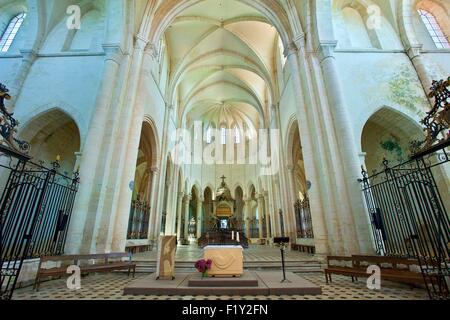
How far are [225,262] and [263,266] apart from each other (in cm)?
244

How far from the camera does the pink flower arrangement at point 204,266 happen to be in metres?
4.79

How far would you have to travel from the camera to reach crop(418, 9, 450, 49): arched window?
10.7 meters

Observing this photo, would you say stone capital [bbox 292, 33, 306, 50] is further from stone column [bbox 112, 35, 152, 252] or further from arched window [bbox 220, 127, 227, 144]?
arched window [bbox 220, 127, 227, 144]

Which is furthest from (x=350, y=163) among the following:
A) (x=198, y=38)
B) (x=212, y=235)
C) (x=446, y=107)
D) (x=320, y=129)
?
(x=198, y=38)

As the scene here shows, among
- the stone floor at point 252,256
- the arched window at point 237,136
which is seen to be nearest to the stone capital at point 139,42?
the stone floor at point 252,256

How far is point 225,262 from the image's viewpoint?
196 inches

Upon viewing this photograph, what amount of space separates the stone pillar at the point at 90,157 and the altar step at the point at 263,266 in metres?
1.84

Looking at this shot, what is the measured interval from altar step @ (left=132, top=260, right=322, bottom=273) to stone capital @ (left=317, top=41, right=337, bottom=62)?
7913mm

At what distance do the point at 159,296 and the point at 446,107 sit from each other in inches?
234

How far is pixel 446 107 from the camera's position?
145 inches

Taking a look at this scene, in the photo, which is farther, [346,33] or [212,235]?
[212,235]

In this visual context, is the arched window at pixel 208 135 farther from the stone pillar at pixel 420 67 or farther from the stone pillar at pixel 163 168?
the stone pillar at pixel 420 67
